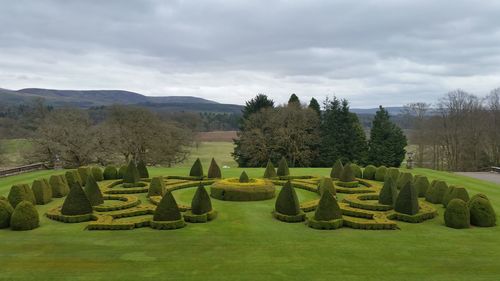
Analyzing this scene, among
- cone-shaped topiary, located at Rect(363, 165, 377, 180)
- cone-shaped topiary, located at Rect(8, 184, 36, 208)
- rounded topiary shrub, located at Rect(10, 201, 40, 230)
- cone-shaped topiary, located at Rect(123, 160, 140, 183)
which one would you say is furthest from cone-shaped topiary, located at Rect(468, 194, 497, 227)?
cone-shaped topiary, located at Rect(8, 184, 36, 208)

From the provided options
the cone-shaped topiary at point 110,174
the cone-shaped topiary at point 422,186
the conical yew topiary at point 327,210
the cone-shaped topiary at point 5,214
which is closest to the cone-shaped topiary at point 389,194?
the cone-shaped topiary at point 422,186

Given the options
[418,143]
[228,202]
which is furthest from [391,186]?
[418,143]

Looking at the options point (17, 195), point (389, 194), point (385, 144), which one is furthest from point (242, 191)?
point (385, 144)

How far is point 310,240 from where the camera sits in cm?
1870

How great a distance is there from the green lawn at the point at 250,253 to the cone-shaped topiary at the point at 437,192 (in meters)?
5.05

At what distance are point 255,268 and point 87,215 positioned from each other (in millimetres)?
11385

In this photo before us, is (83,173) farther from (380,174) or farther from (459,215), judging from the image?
(459,215)

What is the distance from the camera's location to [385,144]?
59375mm

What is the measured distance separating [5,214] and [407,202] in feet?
70.5

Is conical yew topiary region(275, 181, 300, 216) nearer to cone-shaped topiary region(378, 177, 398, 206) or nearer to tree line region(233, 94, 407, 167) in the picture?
cone-shaped topiary region(378, 177, 398, 206)

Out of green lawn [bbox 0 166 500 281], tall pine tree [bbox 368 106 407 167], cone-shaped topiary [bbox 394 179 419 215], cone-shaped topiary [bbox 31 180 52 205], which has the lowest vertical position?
green lawn [bbox 0 166 500 281]

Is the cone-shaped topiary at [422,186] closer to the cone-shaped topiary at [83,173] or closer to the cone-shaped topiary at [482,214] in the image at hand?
the cone-shaped topiary at [482,214]

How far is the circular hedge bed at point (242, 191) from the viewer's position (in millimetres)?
27453

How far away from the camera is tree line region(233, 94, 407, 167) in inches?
2255
